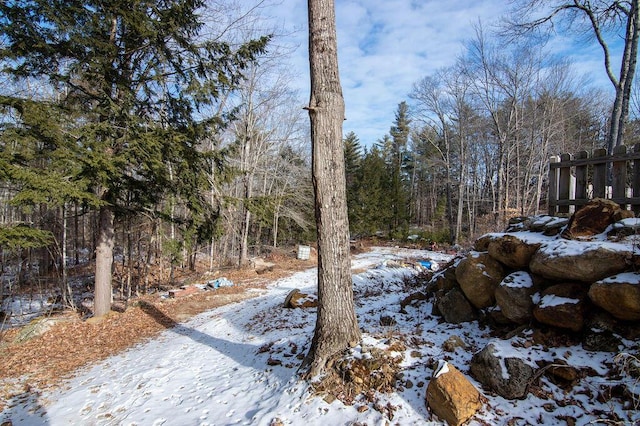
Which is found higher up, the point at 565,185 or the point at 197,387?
the point at 565,185

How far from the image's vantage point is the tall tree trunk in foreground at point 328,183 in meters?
3.56

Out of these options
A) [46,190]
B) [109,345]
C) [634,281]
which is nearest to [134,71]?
[46,190]

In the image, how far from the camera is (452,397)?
8.33ft

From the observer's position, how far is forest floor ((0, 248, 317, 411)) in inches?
205

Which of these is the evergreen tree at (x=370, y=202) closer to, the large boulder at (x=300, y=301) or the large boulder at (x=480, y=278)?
the large boulder at (x=300, y=301)

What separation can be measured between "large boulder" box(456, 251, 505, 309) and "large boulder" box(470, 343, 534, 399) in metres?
1.18

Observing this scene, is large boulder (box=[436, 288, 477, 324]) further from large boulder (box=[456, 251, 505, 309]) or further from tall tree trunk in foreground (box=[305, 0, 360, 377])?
tall tree trunk in foreground (box=[305, 0, 360, 377])

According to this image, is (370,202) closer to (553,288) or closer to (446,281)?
(446,281)

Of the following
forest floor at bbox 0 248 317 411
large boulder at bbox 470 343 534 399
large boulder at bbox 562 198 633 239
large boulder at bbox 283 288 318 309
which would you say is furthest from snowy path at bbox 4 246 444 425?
large boulder at bbox 562 198 633 239

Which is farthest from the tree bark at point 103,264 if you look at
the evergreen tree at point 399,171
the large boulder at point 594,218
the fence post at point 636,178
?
the evergreen tree at point 399,171

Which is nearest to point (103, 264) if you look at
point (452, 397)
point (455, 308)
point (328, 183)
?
point (328, 183)

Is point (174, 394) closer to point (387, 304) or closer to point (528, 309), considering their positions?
point (387, 304)

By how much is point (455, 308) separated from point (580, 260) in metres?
1.60

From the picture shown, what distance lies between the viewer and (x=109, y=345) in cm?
653
